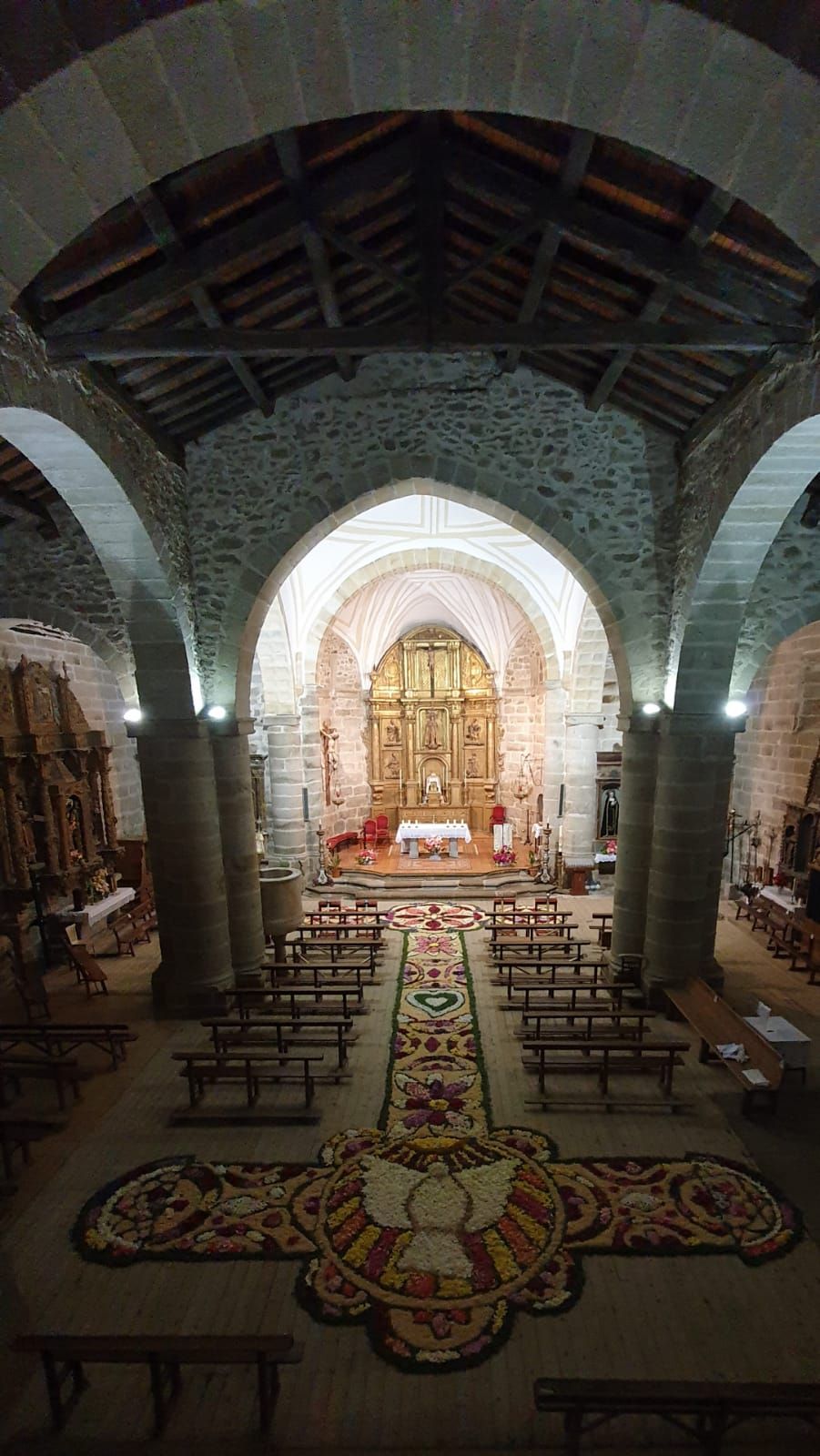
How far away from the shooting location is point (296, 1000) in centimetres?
853

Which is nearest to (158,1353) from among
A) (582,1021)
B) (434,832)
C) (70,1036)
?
(70,1036)

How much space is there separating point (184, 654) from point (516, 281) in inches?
203

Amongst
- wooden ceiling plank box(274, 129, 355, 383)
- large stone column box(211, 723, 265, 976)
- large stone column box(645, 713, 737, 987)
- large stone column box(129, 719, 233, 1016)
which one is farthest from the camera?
large stone column box(211, 723, 265, 976)

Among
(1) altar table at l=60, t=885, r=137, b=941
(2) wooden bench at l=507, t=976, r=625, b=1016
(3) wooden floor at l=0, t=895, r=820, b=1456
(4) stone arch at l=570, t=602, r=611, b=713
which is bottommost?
(3) wooden floor at l=0, t=895, r=820, b=1456

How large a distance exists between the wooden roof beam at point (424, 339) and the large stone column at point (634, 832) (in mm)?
4412

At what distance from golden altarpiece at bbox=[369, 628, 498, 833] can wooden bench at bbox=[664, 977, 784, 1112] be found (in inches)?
468

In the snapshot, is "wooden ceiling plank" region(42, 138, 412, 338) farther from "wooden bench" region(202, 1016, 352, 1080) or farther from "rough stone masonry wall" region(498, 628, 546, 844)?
"rough stone masonry wall" region(498, 628, 546, 844)

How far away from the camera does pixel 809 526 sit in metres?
9.18

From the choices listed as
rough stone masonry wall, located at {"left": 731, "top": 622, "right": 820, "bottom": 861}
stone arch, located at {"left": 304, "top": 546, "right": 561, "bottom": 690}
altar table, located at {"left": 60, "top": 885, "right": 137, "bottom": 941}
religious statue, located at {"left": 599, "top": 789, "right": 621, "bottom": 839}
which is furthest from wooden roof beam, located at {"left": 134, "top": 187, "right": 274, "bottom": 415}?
religious statue, located at {"left": 599, "top": 789, "right": 621, "bottom": 839}

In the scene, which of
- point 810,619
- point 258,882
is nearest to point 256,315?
point 258,882

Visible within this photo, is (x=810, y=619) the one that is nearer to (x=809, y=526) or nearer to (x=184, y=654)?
(x=809, y=526)

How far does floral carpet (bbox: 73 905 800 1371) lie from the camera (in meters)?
4.49

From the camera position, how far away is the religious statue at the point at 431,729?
20.1 m

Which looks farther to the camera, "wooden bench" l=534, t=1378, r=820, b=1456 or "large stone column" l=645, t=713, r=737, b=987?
"large stone column" l=645, t=713, r=737, b=987
